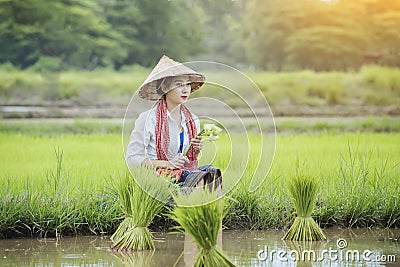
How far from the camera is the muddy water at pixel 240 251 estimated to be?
3.58 m

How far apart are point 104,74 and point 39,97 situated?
64 centimetres

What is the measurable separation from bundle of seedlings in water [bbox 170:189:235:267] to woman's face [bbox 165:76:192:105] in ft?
2.72

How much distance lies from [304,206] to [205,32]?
11.8ft

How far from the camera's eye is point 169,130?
3.71 meters

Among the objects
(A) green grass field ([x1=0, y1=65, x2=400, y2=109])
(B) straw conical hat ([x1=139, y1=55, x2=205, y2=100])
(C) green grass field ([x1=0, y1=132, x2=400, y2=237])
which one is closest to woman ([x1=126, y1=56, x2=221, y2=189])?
(B) straw conical hat ([x1=139, y1=55, x2=205, y2=100])

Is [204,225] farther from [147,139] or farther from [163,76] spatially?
[163,76]

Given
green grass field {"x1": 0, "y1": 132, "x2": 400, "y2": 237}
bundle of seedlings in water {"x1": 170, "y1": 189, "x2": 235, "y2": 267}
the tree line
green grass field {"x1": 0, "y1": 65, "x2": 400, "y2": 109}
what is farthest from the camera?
the tree line

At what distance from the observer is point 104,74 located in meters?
7.30

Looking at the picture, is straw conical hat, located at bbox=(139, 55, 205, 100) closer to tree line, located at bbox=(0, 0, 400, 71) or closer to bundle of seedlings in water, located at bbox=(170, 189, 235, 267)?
bundle of seedlings in water, located at bbox=(170, 189, 235, 267)

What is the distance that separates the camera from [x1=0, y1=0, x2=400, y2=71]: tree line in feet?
24.0

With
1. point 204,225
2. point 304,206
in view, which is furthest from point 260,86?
point 204,225

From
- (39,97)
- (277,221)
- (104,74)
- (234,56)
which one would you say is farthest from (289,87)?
(277,221)

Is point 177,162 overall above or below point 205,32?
below

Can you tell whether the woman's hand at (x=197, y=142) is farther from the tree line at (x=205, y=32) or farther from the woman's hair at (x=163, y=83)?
the tree line at (x=205, y=32)
